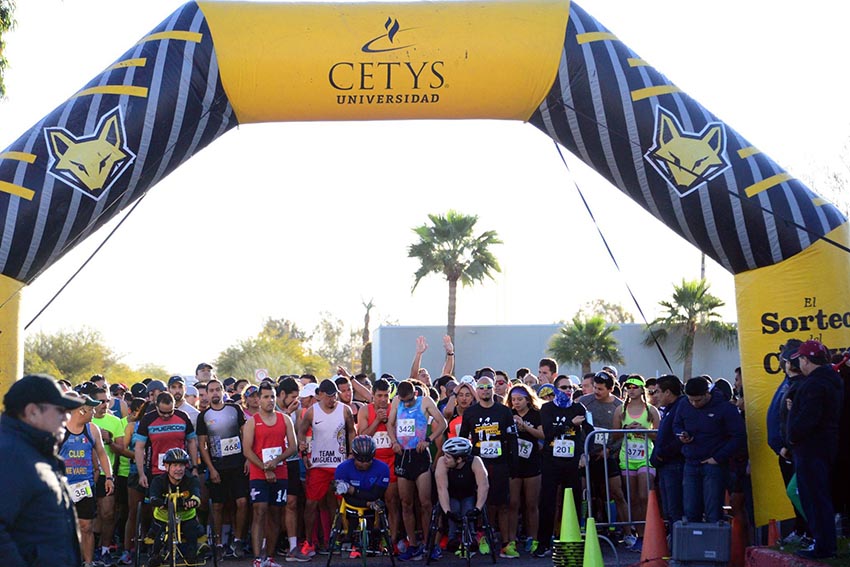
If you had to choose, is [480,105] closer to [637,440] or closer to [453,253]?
[637,440]

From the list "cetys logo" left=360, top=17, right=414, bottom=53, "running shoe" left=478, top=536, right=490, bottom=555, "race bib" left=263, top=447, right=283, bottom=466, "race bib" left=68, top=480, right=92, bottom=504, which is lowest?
"running shoe" left=478, top=536, right=490, bottom=555

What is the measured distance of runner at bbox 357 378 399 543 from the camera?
491 inches

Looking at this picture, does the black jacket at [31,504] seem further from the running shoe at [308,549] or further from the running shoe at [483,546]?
the running shoe at [483,546]

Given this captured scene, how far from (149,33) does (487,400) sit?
5374 millimetres

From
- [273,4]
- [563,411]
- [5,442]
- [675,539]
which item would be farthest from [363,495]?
[5,442]

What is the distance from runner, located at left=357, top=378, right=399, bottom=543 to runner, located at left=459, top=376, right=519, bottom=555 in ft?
3.14

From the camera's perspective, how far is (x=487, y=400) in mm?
12203

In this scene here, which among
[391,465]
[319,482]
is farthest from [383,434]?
[319,482]

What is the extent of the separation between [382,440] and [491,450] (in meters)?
1.32

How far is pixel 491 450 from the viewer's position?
475 inches

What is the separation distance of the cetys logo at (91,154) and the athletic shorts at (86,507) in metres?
3.32

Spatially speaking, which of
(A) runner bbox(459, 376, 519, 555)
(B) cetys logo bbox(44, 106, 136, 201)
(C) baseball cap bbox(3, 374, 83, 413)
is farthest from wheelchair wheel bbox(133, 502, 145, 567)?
(C) baseball cap bbox(3, 374, 83, 413)

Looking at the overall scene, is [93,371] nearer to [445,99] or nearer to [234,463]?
[234,463]

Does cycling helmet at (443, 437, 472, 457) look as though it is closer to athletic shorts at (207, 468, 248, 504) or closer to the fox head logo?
athletic shorts at (207, 468, 248, 504)
